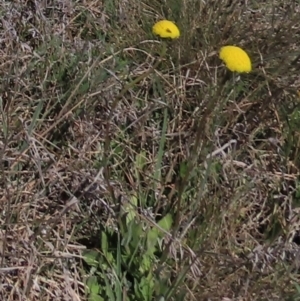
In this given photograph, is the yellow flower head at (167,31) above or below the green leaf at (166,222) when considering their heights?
above

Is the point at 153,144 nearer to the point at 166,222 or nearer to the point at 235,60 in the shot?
the point at 166,222

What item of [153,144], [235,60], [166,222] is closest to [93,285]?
[166,222]

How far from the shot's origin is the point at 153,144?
5.48ft

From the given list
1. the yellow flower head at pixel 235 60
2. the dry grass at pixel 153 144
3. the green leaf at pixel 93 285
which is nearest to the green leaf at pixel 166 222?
the dry grass at pixel 153 144

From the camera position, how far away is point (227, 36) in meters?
1.88

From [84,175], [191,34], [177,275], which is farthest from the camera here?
[191,34]

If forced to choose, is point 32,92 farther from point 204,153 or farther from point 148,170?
point 204,153

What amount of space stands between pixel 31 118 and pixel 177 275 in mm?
508

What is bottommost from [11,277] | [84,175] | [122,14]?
[11,277]

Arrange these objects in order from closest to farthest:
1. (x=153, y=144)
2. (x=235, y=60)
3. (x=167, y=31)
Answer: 1. (x=235, y=60)
2. (x=167, y=31)
3. (x=153, y=144)

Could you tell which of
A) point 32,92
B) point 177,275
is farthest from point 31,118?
point 177,275

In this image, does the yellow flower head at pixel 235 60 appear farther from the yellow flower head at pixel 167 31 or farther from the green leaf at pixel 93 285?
the green leaf at pixel 93 285

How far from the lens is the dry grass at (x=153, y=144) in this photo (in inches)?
56.0

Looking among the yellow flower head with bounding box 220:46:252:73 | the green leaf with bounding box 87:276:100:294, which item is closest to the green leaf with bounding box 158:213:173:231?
the green leaf with bounding box 87:276:100:294
